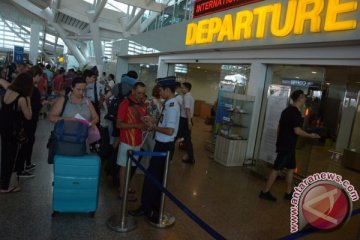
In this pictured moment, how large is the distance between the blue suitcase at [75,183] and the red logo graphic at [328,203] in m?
2.49

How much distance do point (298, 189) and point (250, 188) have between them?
159 inches

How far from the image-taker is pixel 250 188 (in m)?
5.57

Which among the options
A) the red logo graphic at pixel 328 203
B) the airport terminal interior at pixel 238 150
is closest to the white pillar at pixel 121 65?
the airport terminal interior at pixel 238 150

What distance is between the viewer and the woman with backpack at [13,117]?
376 cm

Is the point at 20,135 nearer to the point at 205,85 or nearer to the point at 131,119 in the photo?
the point at 131,119

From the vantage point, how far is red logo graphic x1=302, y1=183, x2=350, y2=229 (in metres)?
1.58

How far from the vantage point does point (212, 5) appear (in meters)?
8.73

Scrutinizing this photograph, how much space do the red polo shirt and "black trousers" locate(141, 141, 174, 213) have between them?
366mm

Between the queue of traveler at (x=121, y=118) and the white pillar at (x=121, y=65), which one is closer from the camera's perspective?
the queue of traveler at (x=121, y=118)

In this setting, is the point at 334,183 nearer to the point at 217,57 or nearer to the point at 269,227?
the point at 269,227

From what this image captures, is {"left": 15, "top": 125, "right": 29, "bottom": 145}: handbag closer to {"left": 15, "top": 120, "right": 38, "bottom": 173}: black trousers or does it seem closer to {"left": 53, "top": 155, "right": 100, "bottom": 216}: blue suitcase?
{"left": 15, "top": 120, "right": 38, "bottom": 173}: black trousers

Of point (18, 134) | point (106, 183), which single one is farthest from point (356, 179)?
point (18, 134)

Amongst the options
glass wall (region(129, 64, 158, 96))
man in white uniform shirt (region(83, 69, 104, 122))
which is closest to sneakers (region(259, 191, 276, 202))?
Answer: man in white uniform shirt (region(83, 69, 104, 122))

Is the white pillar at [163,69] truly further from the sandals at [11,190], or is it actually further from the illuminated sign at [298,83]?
the sandals at [11,190]
